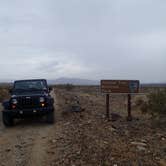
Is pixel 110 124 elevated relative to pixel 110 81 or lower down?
lower down

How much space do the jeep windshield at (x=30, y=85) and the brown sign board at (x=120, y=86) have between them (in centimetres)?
294

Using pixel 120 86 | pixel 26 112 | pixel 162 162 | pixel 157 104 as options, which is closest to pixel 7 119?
pixel 26 112

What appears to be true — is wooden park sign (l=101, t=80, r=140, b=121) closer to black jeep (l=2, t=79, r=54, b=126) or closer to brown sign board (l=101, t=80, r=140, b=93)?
brown sign board (l=101, t=80, r=140, b=93)

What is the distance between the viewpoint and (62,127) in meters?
12.7

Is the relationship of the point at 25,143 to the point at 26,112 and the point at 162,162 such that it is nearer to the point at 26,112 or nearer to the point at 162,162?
the point at 26,112

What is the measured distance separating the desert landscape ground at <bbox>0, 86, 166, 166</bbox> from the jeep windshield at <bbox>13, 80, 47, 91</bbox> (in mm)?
1654

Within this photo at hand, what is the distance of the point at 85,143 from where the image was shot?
30.7ft

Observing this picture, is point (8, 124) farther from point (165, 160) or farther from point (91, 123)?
point (165, 160)

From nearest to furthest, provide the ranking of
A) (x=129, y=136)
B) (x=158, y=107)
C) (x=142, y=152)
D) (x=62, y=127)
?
(x=142, y=152) < (x=129, y=136) < (x=62, y=127) < (x=158, y=107)

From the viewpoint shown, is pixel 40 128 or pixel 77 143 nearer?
pixel 77 143

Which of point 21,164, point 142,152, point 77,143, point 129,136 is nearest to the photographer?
point 21,164

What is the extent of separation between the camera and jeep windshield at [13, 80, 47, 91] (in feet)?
49.3

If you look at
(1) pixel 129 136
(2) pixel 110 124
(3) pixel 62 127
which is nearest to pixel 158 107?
(2) pixel 110 124

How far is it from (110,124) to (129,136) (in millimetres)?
2268
